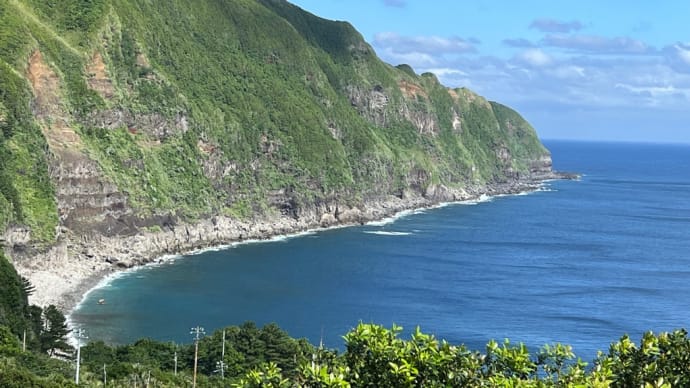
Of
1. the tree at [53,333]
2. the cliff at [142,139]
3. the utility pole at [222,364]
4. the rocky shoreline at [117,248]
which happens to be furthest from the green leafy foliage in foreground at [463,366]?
the cliff at [142,139]

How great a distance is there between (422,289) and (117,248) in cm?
4852

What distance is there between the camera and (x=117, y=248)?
424ft

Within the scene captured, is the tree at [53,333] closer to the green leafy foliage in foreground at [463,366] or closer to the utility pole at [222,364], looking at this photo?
the utility pole at [222,364]

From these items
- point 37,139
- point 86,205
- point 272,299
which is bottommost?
point 272,299

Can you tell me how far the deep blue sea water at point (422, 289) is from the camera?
98312 mm

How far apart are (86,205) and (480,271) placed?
2539 inches

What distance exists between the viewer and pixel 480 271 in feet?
444

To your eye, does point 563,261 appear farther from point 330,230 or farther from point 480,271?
point 330,230

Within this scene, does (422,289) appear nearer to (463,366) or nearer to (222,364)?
(222,364)

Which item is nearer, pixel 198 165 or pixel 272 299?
pixel 272 299

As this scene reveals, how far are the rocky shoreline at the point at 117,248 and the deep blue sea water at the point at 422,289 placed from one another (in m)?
3.59

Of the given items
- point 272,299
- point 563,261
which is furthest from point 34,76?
point 563,261

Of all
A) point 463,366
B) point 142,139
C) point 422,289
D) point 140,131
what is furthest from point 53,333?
point 140,131

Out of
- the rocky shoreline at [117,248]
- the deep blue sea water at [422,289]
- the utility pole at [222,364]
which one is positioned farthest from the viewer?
the rocky shoreline at [117,248]
